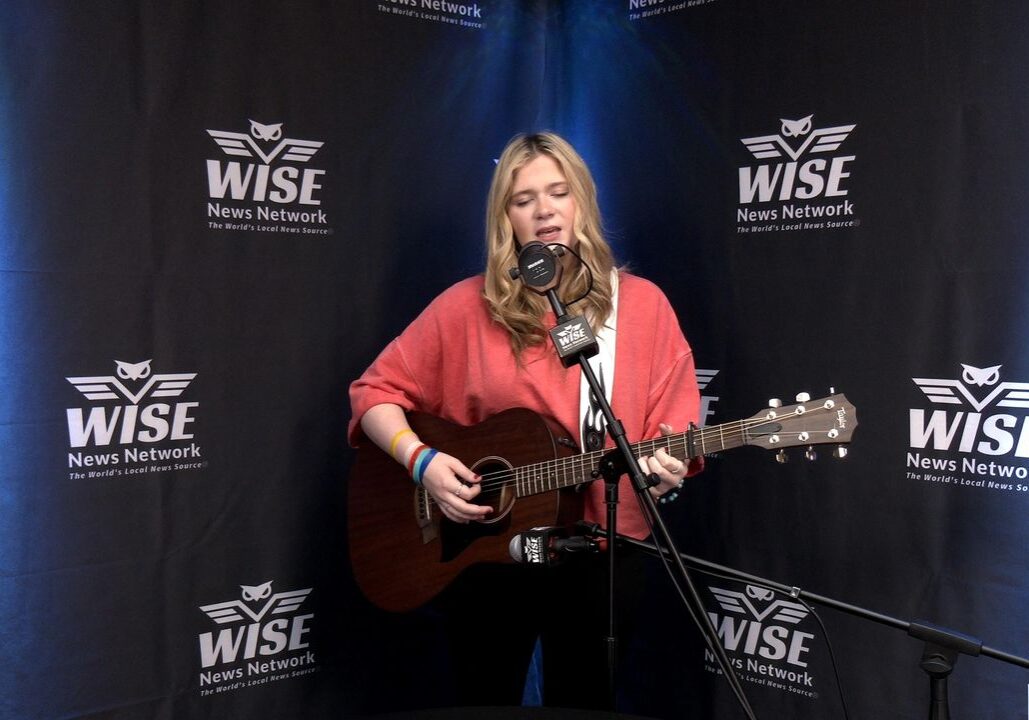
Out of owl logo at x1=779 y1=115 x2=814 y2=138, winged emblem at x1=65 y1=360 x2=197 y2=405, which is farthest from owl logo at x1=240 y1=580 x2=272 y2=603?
owl logo at x1=779 y1=115 x2=814 y2=138

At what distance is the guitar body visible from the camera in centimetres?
209

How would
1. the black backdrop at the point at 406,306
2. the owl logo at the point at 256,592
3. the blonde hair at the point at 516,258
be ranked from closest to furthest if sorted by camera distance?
1. the blonde hair at the point at 516,258
2. the black backdrop at the point at 406,306
3. the owl logo at the point at 256,592

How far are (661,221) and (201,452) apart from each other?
1554 mm

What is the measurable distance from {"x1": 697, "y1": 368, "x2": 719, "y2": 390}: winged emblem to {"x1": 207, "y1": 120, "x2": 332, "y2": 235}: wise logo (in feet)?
3.95

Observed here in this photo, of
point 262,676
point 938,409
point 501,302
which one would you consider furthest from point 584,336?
point 262,676

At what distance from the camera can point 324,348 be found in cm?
281

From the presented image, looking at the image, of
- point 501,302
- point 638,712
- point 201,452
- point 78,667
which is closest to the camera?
point 501,302

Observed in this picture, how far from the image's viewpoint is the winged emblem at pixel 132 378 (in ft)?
8.00

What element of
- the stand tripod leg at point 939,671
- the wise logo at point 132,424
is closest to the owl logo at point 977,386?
the stand tripod leg at point 939,671

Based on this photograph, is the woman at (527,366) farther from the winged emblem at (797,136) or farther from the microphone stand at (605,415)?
the winged emblem at (797,136)

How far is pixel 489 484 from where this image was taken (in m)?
2.15

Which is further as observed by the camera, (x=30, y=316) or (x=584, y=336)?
(x=30, y=316)

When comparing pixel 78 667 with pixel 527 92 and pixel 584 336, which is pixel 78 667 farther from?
pixel 527 92

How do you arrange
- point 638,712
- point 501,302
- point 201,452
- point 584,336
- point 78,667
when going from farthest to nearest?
point 638,712 < point 201,452 < point 78,667 < point 501,302 < point 584,336
